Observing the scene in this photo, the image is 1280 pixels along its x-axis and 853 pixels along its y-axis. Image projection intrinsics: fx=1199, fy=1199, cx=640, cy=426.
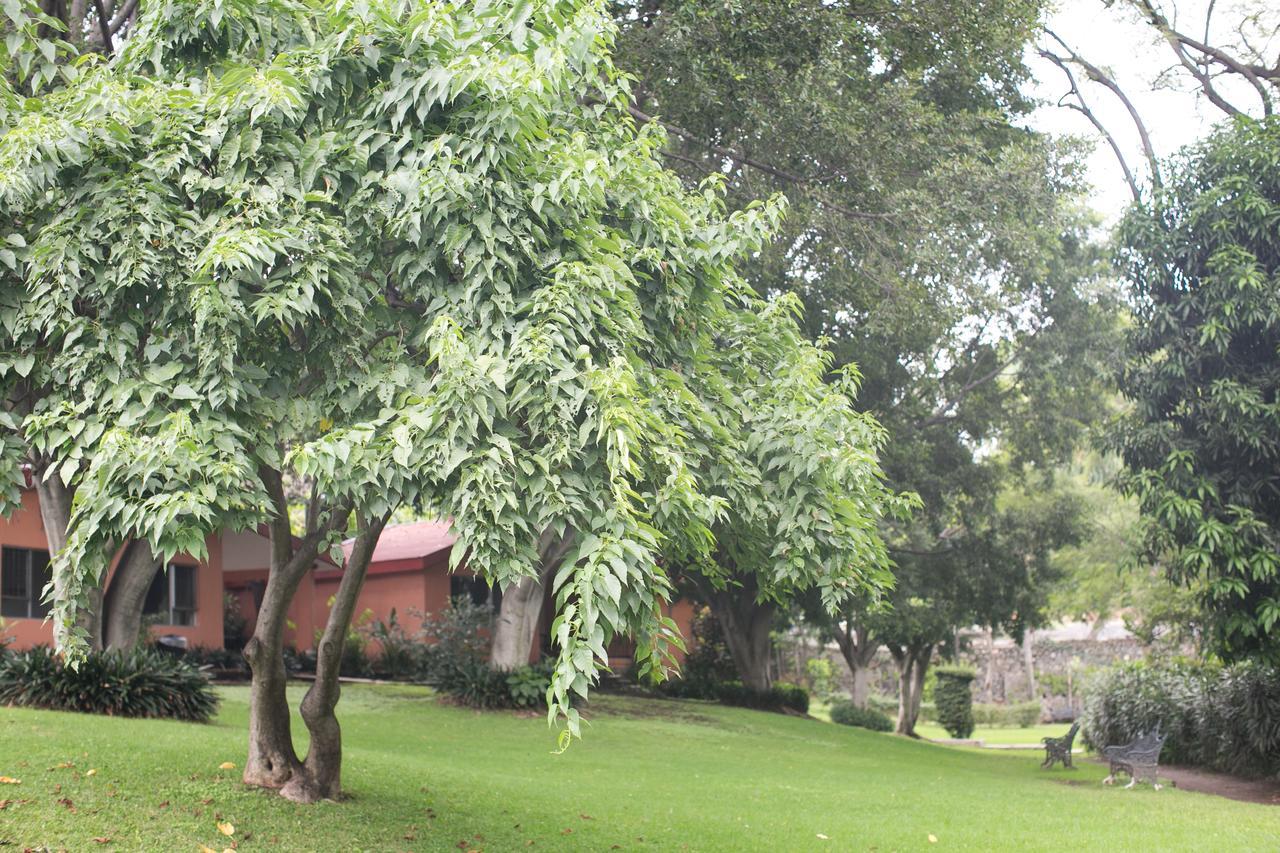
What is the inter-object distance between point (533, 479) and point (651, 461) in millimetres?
845

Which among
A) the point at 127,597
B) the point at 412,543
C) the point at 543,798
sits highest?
the point at 412,543

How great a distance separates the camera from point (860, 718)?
29734mm

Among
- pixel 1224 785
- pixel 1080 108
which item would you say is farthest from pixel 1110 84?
pixel 1224 785

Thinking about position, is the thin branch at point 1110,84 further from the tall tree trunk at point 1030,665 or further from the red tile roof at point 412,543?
the tall tree trunk at point 1030,665

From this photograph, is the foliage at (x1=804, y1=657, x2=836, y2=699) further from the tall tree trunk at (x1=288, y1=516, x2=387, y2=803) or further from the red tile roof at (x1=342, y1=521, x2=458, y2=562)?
the tall tree trunk at (x1=288, y1=516, x2=387, y2=803)

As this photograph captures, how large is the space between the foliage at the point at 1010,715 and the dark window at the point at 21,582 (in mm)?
28365

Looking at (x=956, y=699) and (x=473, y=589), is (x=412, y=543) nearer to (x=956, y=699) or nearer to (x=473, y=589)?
(x=473, y=589)

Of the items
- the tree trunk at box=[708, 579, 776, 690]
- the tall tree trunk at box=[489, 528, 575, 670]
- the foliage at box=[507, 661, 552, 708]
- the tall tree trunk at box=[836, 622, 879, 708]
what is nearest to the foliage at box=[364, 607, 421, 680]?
the tall tree trunk at box=[489, 528, 575, 670]

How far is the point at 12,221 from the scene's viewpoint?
23.2 ft

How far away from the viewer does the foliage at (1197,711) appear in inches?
762

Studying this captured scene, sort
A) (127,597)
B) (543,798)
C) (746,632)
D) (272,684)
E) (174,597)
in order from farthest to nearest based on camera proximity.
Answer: (746,632), (174,597), (127,597), (543,798), (272,684)

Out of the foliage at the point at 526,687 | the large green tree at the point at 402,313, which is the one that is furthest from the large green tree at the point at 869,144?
the large green tree at the point at 402,313

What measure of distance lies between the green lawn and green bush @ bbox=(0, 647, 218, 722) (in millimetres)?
637

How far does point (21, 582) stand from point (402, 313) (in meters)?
17.0
